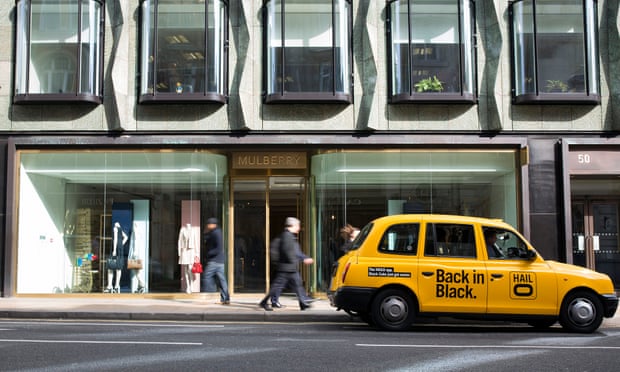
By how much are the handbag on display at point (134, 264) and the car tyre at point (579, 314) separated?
1005cm

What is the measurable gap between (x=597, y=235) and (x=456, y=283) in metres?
8.75

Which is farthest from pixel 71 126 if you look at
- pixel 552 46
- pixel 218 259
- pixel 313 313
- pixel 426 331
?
pixel 552 46

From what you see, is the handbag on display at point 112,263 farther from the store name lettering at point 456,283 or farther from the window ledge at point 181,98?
the store name lettering at point 456,283

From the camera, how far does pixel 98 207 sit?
17.1 metres

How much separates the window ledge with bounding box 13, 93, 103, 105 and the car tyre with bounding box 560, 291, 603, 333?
11.4m

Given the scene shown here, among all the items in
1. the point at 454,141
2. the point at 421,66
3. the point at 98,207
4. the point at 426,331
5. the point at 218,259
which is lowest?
the point at 426,331

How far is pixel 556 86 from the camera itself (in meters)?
16.9

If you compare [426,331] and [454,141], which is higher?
[454,141]

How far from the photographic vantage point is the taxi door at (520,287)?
423 inches

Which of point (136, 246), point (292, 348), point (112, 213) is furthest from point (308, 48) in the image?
point (292, 348)

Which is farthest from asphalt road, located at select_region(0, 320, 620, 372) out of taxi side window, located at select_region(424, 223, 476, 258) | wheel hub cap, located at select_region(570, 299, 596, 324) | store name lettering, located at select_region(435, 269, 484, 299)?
taxi side window, located at select_region(424, 223, 476, 258)

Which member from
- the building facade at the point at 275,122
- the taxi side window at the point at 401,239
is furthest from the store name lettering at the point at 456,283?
the building facade at the point at 275,122

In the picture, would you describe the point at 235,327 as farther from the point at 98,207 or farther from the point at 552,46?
the point at 552,46

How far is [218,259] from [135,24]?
22.1 feet
